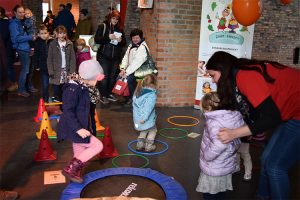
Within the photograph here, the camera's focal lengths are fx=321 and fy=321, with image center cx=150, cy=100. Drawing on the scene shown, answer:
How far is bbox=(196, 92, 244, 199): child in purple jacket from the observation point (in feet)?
10.2

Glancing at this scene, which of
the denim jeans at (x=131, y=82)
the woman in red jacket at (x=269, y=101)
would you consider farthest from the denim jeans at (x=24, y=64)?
the woman in red jacket at (x=269, y=101)

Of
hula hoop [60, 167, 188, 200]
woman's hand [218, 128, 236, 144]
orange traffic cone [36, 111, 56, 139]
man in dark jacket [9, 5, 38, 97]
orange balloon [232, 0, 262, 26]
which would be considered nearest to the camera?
woman's hand [218, 128, 236, 144]

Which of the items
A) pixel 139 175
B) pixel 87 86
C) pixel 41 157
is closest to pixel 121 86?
pixel 41 157

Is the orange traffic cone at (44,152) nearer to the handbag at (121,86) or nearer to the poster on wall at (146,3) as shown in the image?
the handbag at (121,86)

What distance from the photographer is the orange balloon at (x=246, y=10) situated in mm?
5719

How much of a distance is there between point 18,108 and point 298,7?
1038 centimetres

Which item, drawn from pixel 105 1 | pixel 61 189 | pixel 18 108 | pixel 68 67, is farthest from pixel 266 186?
pixel 105 1

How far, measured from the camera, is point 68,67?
6.34 m

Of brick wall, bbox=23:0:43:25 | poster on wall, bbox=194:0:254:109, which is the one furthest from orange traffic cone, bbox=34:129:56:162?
brick wall, bbox=23:0:43:25

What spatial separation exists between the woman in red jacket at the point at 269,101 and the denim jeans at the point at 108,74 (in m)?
4.75

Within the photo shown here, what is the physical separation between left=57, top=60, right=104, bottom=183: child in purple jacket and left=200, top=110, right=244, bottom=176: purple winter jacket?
1234 mm

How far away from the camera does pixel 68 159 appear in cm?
448

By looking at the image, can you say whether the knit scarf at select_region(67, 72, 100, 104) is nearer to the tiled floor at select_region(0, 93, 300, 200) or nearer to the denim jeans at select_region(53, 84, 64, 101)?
the tiled floor at select_region(0, 93, 300, 200)

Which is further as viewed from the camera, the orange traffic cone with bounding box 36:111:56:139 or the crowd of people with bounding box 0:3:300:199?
the orange traffic cone with bounding box 36:111:56:139
